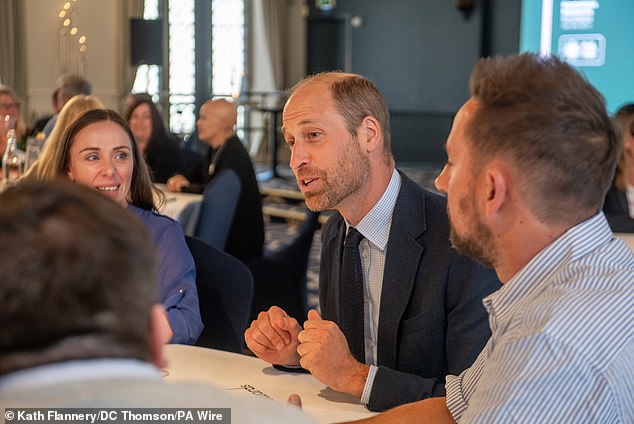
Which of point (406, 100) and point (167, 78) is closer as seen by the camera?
point (167, 78)

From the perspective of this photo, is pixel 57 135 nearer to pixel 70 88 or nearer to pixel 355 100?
pixel 355 100

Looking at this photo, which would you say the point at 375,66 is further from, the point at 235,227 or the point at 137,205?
the point at 137,205

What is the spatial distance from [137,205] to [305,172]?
761 mm

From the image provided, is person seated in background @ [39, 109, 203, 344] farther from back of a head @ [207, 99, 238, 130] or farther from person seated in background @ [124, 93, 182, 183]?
person seated in background @ [124, 93, 182, 183]

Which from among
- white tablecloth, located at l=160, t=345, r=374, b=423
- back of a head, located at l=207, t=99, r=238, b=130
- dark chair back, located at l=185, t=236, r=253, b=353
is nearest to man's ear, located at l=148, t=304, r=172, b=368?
white tablecloth, located at l=160, t=345, r=374, b=423

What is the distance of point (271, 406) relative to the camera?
91 cm

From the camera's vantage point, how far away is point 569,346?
3.95ft

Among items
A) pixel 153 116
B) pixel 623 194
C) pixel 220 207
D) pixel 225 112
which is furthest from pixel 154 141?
pixel 623 194

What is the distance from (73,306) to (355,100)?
1668 mm

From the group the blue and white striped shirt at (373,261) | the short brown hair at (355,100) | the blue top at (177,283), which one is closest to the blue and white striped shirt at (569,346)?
the blue and white striped shirt at (373,261)

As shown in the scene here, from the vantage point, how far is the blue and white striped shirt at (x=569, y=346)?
1.20m

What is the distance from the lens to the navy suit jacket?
2027 millimetres

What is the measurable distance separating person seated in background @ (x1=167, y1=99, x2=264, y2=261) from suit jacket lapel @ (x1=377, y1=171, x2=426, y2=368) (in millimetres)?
2847

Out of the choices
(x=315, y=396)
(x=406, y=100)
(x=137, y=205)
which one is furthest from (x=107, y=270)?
(x=406, y=100)
